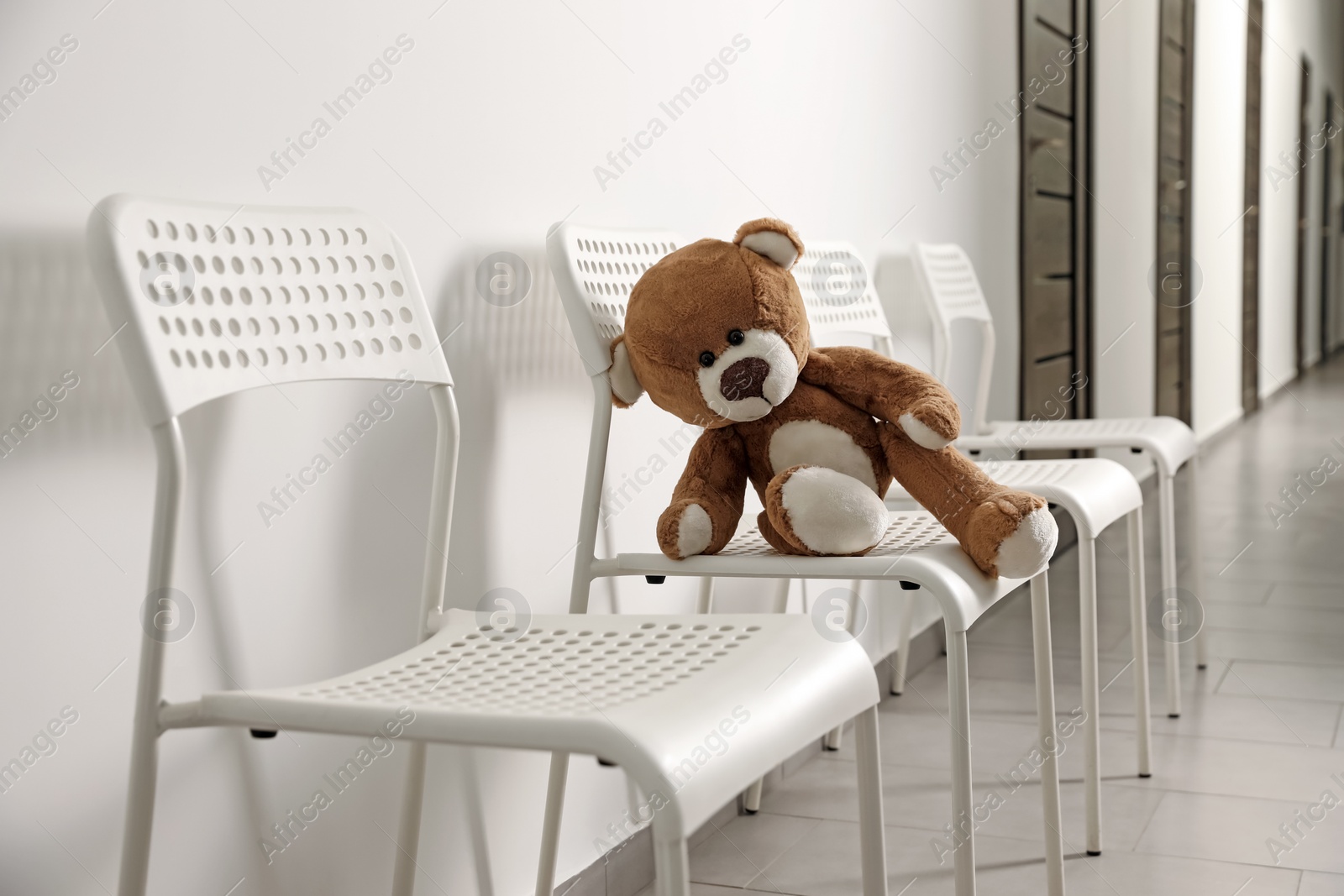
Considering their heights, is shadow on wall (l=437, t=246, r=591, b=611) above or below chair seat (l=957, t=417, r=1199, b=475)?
above

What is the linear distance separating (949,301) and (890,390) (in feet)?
3.50

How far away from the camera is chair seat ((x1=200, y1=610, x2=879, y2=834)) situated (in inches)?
26.9

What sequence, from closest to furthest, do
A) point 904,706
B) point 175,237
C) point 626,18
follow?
1. point 175,237
2. point 626,18
3. point 904,706

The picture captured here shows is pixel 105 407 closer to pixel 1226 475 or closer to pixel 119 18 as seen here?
pixel 119 18

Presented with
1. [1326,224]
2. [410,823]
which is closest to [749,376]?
[410,823]

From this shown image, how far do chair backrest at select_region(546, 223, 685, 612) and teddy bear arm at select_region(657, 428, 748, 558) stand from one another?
0.29 ft

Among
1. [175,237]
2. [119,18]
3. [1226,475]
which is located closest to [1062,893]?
[175,237]

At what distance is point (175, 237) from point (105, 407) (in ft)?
0.42

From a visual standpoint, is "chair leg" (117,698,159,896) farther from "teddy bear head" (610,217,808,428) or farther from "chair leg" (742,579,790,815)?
"chair leg" (742,579,790,815)

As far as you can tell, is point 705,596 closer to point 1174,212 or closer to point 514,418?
point 514,418

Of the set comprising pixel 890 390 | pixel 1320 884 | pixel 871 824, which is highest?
pixel 890 390

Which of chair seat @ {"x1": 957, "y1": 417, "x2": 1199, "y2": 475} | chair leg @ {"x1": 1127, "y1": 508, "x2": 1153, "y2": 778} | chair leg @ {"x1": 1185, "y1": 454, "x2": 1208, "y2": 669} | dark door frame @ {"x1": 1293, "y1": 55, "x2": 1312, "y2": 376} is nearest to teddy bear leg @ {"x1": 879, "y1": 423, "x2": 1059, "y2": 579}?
chair leg @ {"x1": 1127, "y1": 508, "x2": 1153, "y2": 778}

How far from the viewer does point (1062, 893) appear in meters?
1.28

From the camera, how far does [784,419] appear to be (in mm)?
1194
